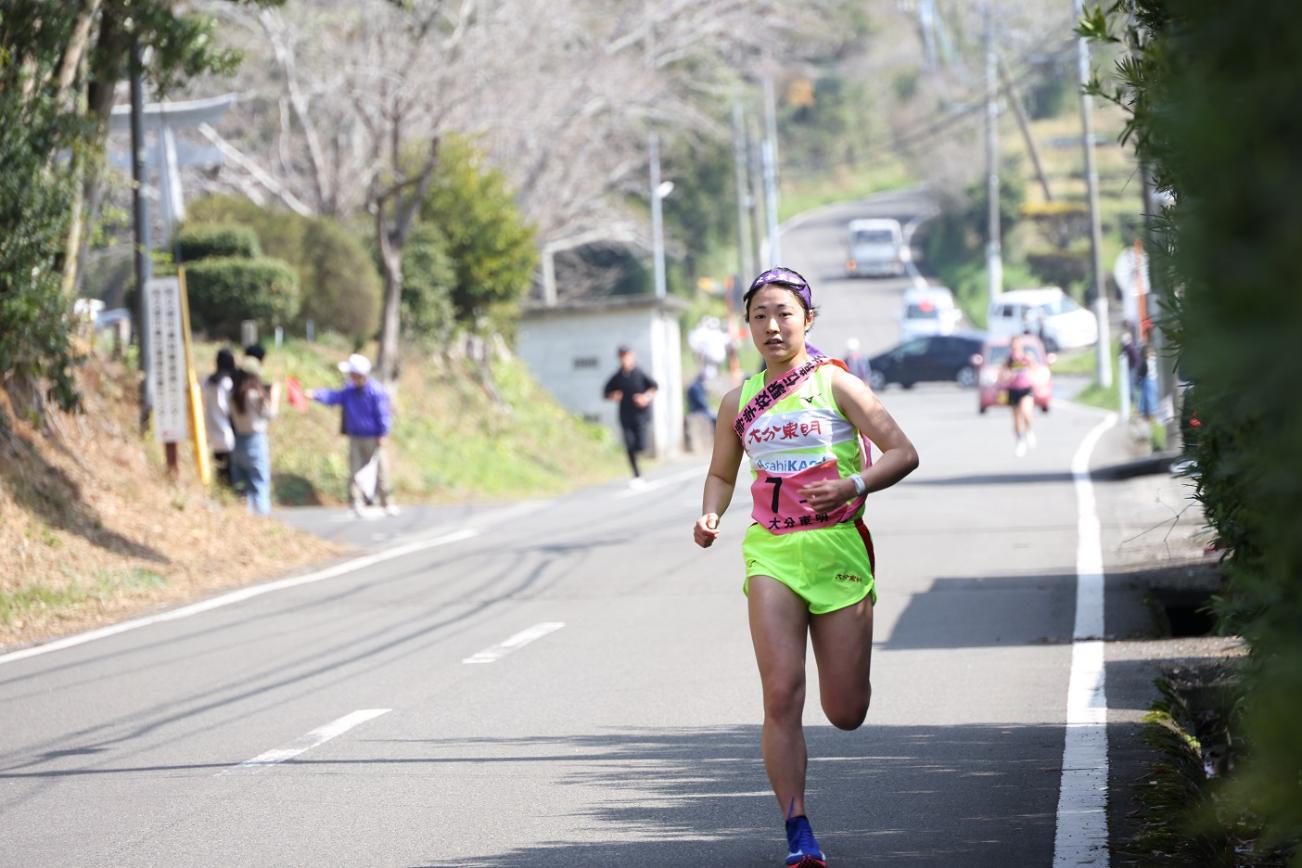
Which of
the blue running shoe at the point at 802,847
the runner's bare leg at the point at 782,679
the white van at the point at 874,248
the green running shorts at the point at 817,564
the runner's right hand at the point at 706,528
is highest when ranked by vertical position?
the white van at the point at 874,248

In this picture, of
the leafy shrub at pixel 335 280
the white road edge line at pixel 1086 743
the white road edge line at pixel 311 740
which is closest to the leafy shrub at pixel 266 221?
the leafy shrub at pixel 335 280

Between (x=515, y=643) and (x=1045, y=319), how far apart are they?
51488 millimetres

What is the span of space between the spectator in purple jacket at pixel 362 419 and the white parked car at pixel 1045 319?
40.7m

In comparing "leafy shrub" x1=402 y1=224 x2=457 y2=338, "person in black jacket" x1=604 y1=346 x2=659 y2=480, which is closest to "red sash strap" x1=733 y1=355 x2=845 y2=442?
"person in black jacket" x1=604 y1=346 x2=659 y2=480

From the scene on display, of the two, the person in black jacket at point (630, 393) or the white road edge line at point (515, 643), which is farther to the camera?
the person in black jacket at point (630, 393)

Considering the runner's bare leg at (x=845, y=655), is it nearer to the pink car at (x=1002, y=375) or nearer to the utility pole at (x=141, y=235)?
the utility pole at (x=141, y=235)

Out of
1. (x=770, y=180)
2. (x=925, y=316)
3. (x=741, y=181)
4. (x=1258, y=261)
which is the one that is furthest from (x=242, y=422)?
(x=770, y=180)

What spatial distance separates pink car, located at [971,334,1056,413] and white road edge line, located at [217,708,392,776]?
770 inches

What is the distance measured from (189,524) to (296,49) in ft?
53.8

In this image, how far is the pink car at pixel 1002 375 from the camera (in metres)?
28.5

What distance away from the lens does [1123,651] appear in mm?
9945

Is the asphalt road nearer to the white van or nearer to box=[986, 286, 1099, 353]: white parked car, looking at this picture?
box=[986, 286, 1099, 353]: white parked car

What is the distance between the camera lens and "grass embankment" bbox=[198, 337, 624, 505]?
81.8 feet

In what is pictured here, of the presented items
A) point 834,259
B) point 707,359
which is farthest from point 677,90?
point 834,259
